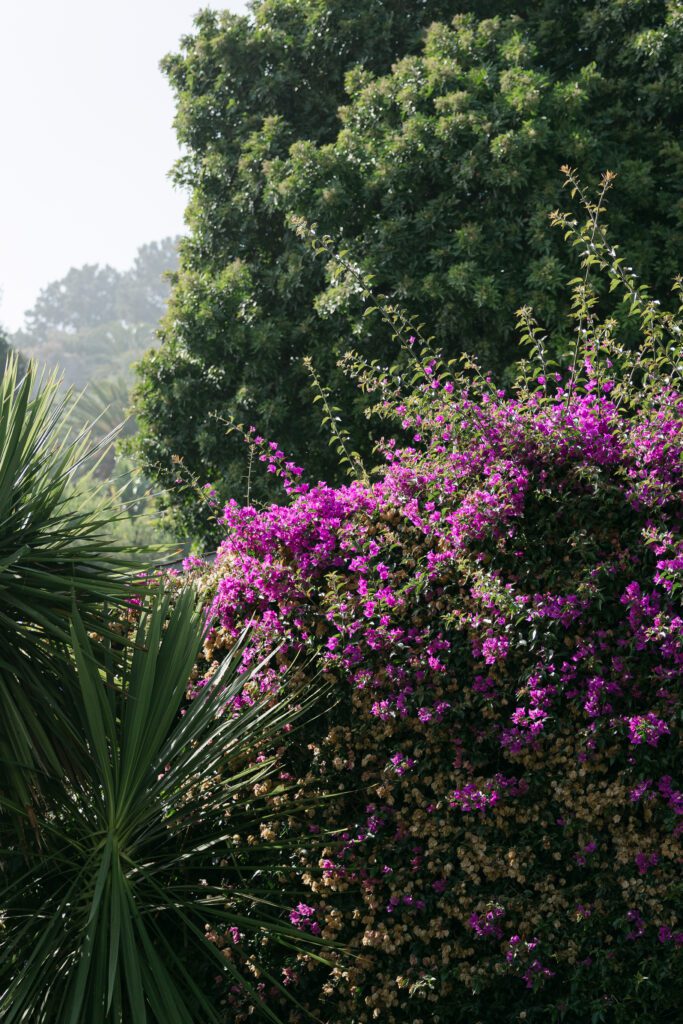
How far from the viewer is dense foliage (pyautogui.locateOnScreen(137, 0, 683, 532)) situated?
10.3 meters

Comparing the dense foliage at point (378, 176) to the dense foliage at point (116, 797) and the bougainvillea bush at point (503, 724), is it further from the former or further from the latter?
the dense foliage at point (116, 797)

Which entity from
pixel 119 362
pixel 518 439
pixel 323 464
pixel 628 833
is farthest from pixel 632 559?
pixel 119 362

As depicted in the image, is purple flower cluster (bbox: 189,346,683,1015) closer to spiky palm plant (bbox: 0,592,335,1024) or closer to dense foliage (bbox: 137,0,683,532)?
spiky palm plant (bbox: 0,592,335,1024)

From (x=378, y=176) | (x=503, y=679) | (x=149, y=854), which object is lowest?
(x=149, y=854)

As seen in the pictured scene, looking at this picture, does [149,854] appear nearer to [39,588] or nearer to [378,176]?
[39,588]

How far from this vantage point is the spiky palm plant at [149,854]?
3768mm

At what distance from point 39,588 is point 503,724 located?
1.97 m

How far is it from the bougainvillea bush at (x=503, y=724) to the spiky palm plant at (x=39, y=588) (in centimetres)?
77

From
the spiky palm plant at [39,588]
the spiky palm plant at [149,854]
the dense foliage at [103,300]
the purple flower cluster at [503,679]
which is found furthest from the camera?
the dense foliage at [103,300]

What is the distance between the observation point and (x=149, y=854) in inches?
172

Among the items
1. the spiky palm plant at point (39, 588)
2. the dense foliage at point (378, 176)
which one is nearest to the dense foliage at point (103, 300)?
the dense foliage at point (378, 176)

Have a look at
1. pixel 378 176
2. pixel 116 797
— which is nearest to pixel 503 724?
pixel 116 797

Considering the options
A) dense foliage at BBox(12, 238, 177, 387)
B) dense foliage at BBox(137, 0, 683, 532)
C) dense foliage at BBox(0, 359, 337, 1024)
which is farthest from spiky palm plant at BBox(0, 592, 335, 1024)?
dense foliage at BBox(12, 238, 177, 387)

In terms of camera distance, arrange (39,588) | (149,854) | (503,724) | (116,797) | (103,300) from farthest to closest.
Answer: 1. (103,300)
2. (39,588)
3. (149,854)
4. (503,724)
5. (116,797)
